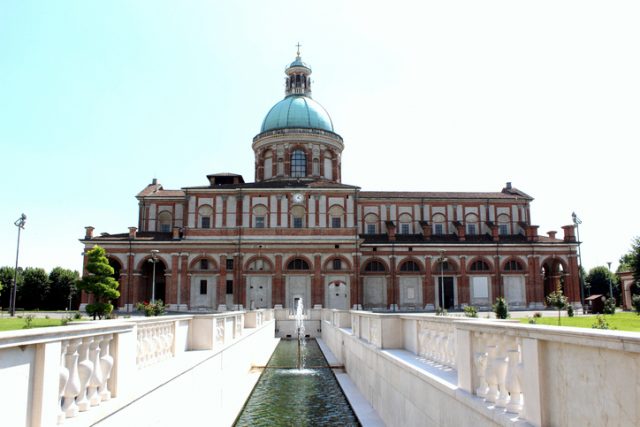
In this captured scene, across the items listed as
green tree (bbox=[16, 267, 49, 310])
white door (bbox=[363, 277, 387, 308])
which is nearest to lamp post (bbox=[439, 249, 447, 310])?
white door (bbox=[363, 277, 387, 308])

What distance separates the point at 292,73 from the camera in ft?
221

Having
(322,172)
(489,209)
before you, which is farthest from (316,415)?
(489,209)

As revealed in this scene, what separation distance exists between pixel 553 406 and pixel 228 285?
1984 inches

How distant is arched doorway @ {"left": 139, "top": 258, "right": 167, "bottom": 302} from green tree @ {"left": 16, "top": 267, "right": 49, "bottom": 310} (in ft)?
102

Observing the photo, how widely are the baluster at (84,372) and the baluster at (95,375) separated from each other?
0.12 meters

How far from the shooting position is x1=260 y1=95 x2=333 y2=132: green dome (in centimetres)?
6216

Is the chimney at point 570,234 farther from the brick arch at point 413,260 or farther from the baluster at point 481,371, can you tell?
the baluster at point 481,371

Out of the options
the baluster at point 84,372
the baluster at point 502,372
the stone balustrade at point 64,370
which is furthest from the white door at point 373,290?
the baluster at point 84,372

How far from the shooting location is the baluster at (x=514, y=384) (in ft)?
16.8

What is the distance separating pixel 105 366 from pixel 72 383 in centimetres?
82

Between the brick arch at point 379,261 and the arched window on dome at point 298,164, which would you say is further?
the arched window on dome at point 298,164

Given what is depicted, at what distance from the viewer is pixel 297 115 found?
62.3 meters

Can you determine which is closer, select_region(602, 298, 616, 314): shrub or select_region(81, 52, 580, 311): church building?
select_region(602, 298, 616, 314): shrub

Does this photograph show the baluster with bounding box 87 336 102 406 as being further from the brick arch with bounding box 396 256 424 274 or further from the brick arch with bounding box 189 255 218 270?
the brick arch with bounding box 396 256 424 274
